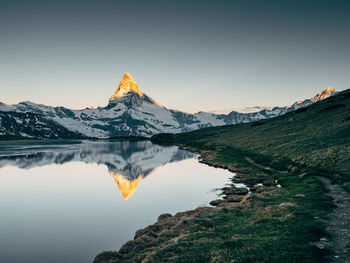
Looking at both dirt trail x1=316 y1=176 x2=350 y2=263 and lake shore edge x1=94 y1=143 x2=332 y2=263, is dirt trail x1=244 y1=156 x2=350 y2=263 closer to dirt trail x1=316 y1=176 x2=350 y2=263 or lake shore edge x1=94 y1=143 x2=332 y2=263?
dirt trail x1=316 y1=176 x2=350 y2=263

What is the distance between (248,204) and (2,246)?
2868 cm

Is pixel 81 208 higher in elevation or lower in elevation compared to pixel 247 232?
lower

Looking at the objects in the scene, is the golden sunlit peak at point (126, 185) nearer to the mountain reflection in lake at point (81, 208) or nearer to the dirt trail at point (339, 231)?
the mountain reflection in lake at point (81, 208)

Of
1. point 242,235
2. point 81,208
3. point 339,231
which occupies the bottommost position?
point 81,208

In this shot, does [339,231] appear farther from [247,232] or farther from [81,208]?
[81,208]

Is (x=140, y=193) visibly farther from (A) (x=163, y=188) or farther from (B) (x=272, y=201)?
(B) (x=272, y=201)

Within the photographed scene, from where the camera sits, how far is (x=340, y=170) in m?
49.7

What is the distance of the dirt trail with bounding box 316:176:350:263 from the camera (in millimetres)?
16938

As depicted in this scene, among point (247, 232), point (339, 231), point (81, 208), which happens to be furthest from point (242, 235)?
point (81, 208)

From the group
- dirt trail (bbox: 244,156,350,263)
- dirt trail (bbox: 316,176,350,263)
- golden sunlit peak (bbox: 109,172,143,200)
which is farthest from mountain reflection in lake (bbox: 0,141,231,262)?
dirt trail (bbox: 316,176,350,263)

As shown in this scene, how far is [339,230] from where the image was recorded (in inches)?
849

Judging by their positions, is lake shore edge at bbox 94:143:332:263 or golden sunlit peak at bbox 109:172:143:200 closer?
lake shore edge at bbox 94:143:332:263

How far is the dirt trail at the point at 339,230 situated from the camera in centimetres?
1694

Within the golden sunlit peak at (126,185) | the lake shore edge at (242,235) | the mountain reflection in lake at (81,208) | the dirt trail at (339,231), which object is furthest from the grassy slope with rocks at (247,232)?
the golden sunlit peak at (126,185)
